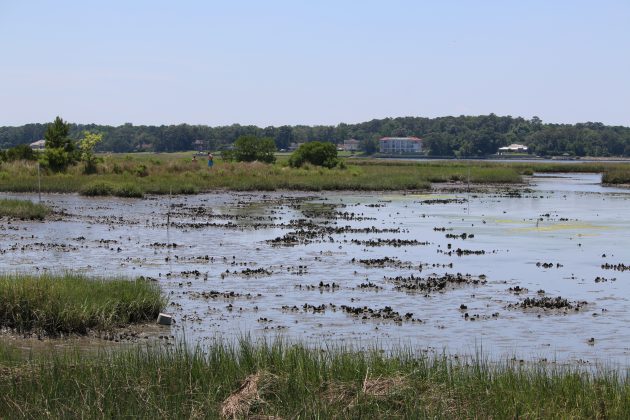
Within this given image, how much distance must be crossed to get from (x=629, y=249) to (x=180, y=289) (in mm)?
18621

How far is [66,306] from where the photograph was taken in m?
17.2

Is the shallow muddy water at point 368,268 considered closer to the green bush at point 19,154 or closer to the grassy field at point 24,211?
the grassy field at point 24,211

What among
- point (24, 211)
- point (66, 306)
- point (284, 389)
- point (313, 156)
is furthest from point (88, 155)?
point (284, 389)

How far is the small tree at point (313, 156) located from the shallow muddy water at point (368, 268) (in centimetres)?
3232

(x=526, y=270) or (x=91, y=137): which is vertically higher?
(x=91, y=137)

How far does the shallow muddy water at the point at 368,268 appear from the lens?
18.5m

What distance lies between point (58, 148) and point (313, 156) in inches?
1051

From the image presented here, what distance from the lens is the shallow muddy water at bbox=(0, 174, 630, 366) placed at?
1848 cm

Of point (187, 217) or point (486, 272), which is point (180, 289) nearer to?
point (486, 272)

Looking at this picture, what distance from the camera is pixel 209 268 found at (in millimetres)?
26812

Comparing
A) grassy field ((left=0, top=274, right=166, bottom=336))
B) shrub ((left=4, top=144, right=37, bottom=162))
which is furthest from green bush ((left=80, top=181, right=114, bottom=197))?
grassy field ((left=0, top=274, right=166, bottom=336))

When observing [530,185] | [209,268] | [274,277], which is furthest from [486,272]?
[530,185]

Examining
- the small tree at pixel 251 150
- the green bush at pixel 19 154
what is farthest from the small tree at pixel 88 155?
the small tree at pixel 251 150

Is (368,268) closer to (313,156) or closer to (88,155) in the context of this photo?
(88,155)
